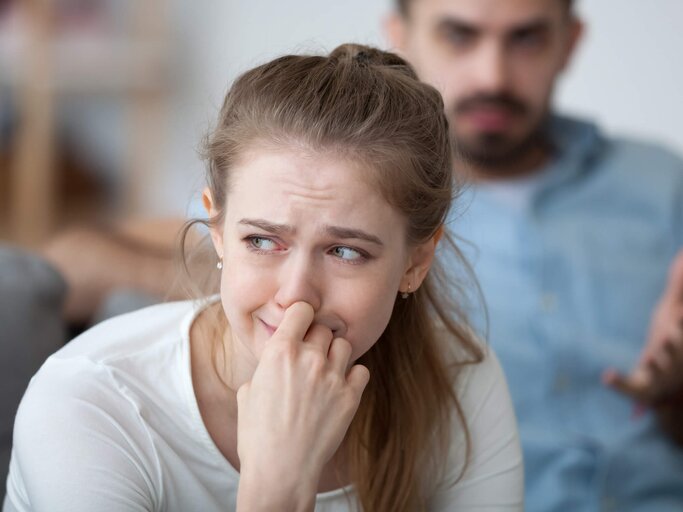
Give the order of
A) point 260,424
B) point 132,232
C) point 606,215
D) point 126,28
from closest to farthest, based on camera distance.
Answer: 1. point 260,424
2. point 132,232
3. point 606,215
4. point 126,28

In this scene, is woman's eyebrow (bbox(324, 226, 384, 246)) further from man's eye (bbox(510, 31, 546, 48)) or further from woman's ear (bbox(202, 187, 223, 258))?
man's eye (bbox(510, 31, 546, 48))

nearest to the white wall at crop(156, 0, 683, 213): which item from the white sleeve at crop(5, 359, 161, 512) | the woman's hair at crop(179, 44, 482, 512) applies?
the woman's hair at crop(179, 44, 482, 512)

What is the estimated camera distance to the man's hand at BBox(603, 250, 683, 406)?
1.91 metres

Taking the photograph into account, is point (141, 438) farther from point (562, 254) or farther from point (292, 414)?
point (562, 254)

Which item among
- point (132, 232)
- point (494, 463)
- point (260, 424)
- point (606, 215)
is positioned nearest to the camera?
point (260, 424)

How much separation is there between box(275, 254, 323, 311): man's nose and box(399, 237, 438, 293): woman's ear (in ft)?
0.55

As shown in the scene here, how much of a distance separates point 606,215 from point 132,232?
105 centimetres

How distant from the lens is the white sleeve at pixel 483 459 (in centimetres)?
139

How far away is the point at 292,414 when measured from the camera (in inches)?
44.9

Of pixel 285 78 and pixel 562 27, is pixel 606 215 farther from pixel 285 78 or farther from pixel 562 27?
pixel 285 78

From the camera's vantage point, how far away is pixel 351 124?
46.0 inches

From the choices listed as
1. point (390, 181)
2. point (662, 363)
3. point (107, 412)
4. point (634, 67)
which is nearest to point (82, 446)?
point (107, 412)

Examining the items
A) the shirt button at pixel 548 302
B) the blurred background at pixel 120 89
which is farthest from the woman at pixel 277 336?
the blurred background at pixel 120 89

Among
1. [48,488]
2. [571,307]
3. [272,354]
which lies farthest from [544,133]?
[48,488]
